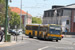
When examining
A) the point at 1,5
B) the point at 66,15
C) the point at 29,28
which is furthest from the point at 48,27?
the point at 66,15

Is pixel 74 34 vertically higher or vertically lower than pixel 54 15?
lower

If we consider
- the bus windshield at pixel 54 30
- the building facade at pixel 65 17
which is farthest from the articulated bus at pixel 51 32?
the building facade at pixel 65 17

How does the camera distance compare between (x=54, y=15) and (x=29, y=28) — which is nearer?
(x=29, y=28)

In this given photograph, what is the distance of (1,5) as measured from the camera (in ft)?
218

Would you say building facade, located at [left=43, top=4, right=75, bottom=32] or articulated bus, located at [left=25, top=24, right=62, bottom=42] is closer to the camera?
articulated bus, located at [left=25, top=24, right=62, bottom=42]

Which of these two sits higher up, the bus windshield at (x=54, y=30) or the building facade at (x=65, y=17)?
the building facade at (x=65, y=17)

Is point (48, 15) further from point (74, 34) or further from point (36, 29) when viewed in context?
point (36, 29)

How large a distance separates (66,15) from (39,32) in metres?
38.2

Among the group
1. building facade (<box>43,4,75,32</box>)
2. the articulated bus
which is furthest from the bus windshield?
building facade (<box>43,4,75,32</box>)

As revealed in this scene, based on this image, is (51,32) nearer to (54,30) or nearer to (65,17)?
(54,30)

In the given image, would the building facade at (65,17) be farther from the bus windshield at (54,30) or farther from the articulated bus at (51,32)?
the bus windshield at (54,30)

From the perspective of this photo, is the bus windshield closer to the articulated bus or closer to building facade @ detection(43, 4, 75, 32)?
the articulated bus

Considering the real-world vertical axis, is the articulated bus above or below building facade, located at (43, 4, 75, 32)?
below

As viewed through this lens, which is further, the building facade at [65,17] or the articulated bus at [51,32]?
the building facade at [65,17]
